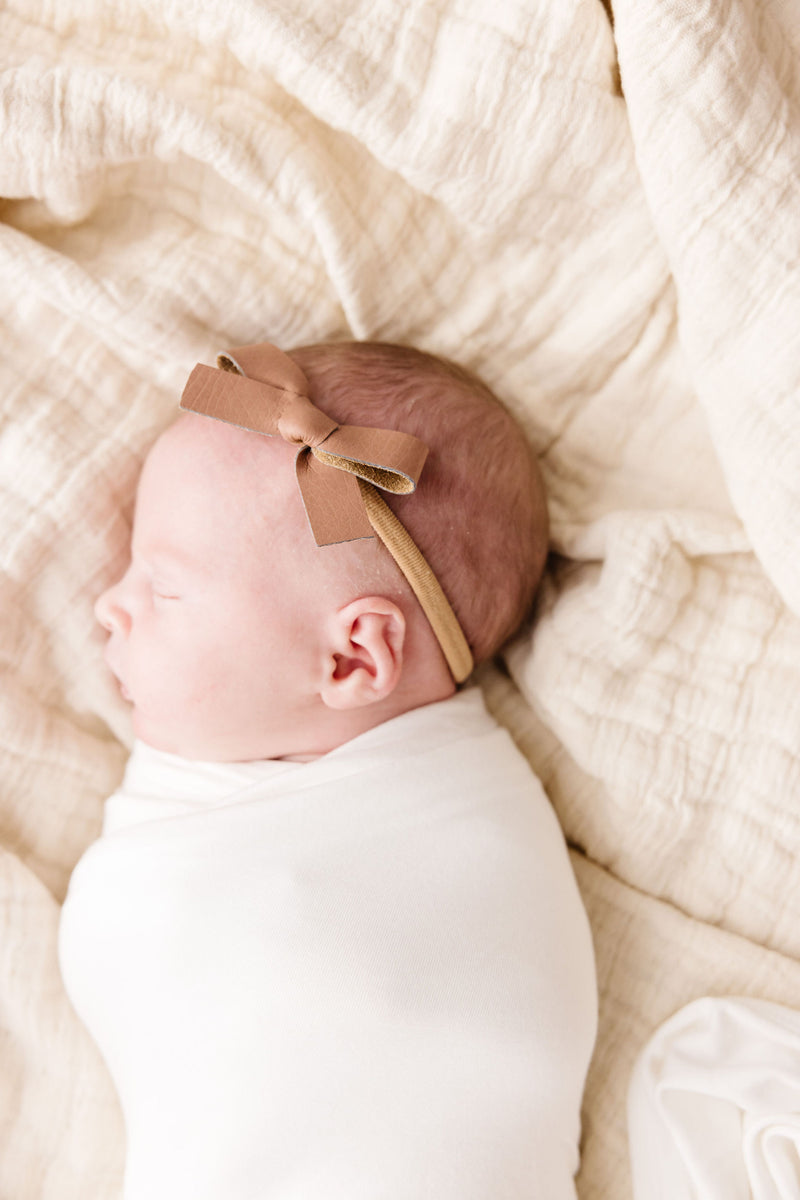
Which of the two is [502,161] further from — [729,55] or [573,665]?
[573,665]

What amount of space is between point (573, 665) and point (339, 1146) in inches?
25.6

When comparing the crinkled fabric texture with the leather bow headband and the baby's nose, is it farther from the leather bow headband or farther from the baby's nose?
the leather bow headband

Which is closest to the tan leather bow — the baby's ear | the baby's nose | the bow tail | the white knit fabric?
the bow tail

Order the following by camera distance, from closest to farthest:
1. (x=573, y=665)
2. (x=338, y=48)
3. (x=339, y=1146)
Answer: (x=339, y=1146) → (x=338, y=48) → (x=573, y=665)

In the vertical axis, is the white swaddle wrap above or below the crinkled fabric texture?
below

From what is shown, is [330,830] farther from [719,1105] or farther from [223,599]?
[719,1105]

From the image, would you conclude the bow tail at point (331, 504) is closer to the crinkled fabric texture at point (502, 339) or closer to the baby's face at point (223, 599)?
the baby's face at point (223, 599)

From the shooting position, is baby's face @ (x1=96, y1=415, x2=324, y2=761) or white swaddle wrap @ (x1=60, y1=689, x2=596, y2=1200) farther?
baby's face @ (x1=96, y1=415, x2=324, y2=761)

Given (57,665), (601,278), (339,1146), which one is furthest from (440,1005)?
Answer: (601,278)

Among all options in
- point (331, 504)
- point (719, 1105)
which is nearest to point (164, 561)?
point (331, 504)

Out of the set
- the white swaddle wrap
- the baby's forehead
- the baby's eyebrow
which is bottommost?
the white swaddle wrap

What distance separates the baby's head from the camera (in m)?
1.24

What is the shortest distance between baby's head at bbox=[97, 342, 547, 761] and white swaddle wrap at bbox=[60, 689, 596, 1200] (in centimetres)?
9

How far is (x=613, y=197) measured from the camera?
133 cm
